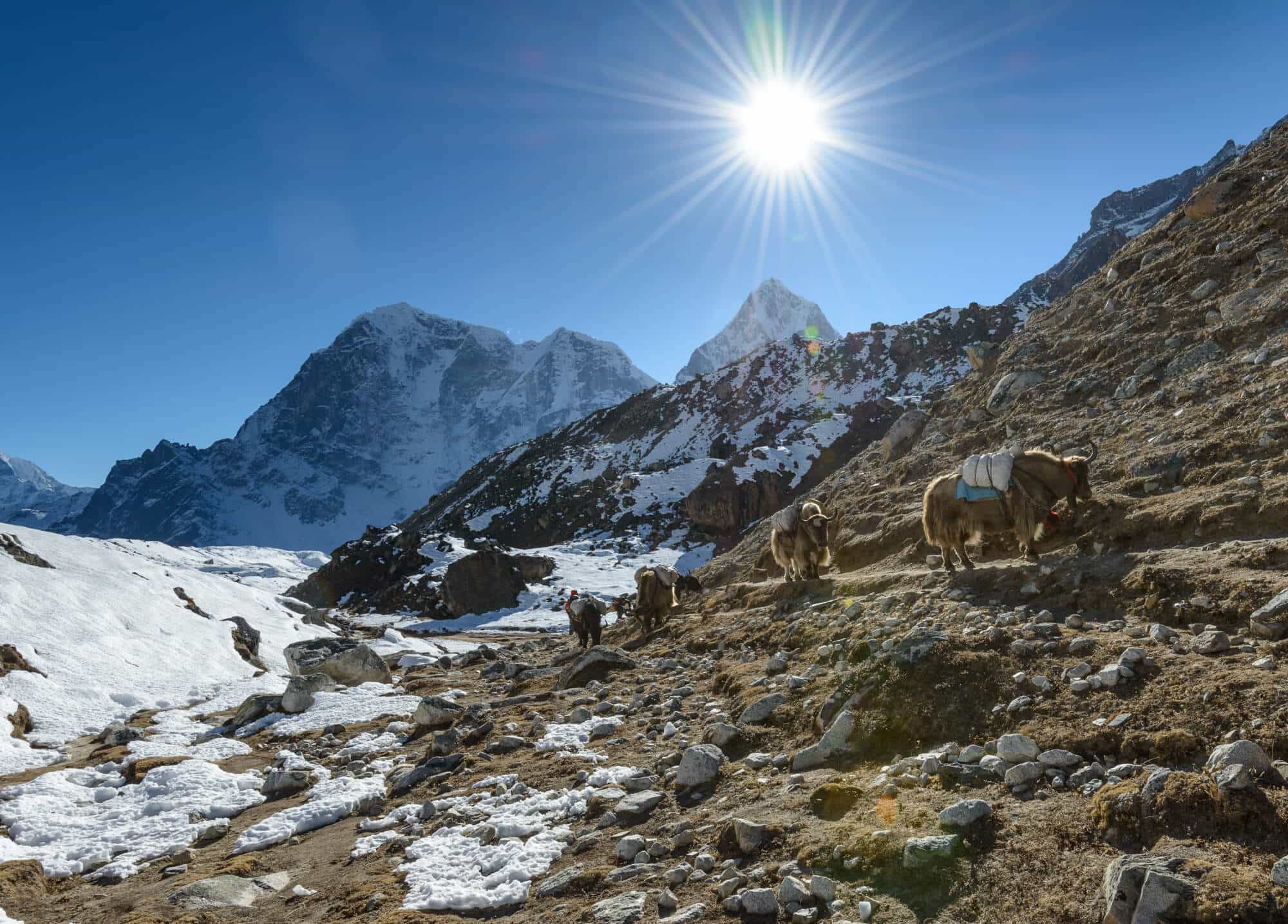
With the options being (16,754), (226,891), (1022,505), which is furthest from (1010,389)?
(16,754)

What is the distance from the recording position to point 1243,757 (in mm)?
3346

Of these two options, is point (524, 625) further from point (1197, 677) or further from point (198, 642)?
point (1197, 677)

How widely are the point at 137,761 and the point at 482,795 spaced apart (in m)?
7.51

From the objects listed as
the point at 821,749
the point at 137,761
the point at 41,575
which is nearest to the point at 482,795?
the point at 821,749

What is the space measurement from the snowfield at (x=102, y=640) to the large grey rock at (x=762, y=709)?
42.8 ft

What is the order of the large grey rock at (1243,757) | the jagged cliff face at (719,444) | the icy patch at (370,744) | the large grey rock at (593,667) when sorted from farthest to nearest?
the jagged cliff face at (719,444) < the large grey rock at (593,667) < the icy patch at (370,744) < the large grey rock at (1243,757)

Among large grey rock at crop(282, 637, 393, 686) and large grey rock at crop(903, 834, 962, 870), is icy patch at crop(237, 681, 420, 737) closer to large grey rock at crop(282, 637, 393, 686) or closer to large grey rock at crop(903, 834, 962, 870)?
large grey rock at crop(282, 637, 393, 686)

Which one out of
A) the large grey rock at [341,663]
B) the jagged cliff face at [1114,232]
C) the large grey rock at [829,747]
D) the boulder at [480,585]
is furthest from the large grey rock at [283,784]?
the jagged cliff face at [1114,232]

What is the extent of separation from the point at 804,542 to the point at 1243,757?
440 inches

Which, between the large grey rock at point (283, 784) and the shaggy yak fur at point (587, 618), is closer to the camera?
the large grey rock at point (283, 784)

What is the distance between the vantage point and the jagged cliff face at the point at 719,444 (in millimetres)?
65438

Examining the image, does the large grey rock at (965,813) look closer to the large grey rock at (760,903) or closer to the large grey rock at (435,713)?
the large grey rock at (760,903)

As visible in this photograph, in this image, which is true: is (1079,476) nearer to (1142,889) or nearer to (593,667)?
(1142,889)

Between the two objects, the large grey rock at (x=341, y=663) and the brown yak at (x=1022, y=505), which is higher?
the brown yak at (x=1022, y=505)
